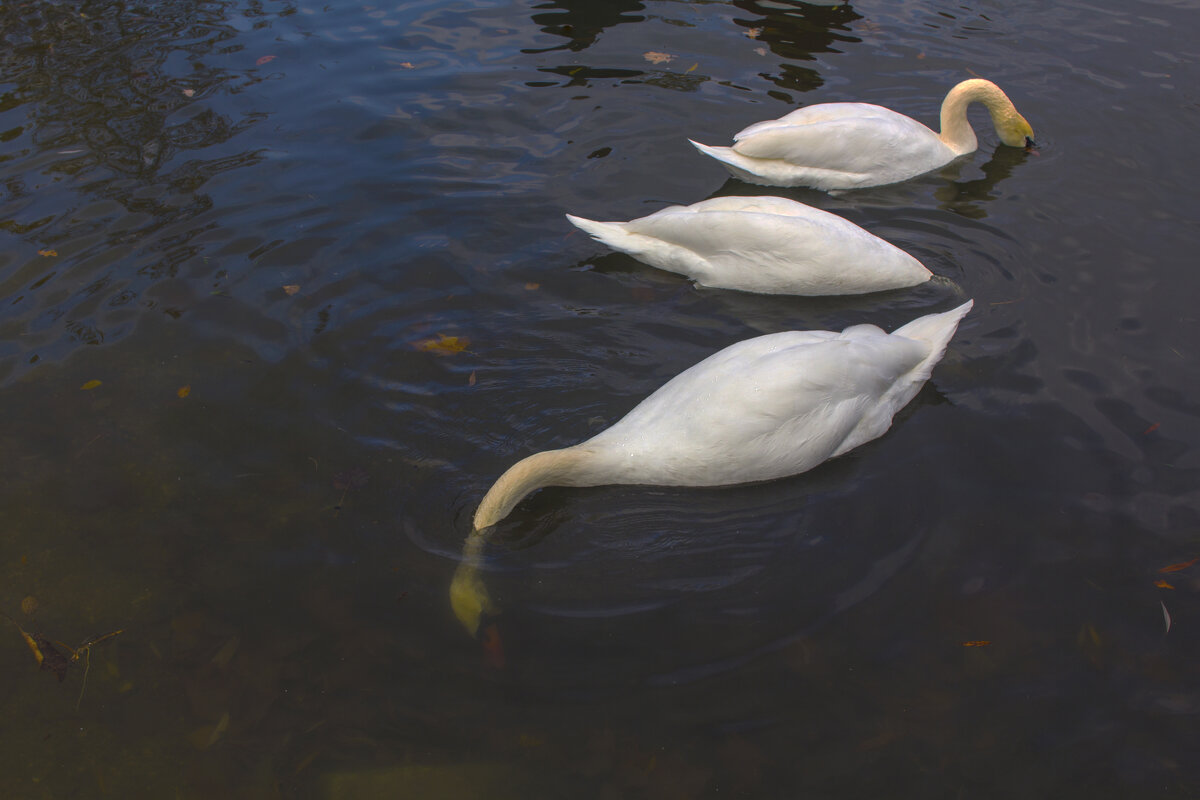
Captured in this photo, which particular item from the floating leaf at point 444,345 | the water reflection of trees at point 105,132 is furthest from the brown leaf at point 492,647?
the water reflection of trees at point 105,132

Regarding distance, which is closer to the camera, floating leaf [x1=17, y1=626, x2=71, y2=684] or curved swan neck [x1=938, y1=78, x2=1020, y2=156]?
floating leaf [x1=17, y1=626, x2=71, y2=684]

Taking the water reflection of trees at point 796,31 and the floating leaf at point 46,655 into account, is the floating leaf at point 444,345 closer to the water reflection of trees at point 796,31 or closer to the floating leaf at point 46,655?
the floating leaf at point 46,655

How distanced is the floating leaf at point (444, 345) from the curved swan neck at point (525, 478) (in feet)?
4.61

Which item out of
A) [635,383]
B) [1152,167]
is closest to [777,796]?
[635,383]

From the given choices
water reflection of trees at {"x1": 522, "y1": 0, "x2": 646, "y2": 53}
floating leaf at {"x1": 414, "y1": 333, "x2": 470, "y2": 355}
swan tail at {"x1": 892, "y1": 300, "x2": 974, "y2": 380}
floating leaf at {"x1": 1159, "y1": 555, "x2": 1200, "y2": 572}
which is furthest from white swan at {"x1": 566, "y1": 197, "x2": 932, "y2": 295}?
water reflection of trees at {"x1": 522, "y1": 0, "x2": 646, "y2": 53}

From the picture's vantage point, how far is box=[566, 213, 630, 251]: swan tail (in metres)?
6.43

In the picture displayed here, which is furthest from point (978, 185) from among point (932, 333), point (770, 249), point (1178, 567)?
point (1178, 567)

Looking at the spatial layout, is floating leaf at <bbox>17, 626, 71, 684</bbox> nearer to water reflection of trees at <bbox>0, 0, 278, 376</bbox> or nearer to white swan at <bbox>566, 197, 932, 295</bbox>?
water reflection of trees at <bbox>0, 0, 278, 376</bbox>

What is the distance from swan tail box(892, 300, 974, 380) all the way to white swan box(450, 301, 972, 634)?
0.42m

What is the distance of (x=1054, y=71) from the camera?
9.27 metres

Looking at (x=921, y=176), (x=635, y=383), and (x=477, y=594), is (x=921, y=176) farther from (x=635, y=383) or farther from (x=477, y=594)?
(x=477, y=594)

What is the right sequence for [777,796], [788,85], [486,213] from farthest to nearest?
[788,85] → [486,213] → [777,796]

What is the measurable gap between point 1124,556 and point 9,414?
6.01 meters

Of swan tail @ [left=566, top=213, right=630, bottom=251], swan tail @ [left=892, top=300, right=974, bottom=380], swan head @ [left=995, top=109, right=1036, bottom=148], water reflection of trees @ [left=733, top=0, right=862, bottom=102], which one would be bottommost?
swan tail @ [left=892, top=300, right=974, bottom=380]
